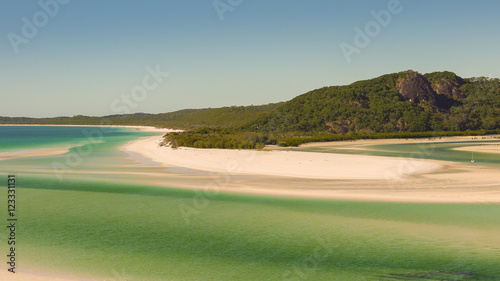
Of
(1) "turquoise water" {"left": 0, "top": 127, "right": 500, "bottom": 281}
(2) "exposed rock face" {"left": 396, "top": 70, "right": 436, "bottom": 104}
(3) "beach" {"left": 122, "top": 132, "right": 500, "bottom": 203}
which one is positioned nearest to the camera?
(1) "turquoise water" {"left": 0, "top": 127, "right": 500, "bottom": 281}

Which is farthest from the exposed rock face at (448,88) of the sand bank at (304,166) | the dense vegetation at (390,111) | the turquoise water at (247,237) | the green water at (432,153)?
the turquoise water at (247,237)

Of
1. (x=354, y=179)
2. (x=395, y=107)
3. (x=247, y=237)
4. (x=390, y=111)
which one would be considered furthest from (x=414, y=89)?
(x=247, y=237)

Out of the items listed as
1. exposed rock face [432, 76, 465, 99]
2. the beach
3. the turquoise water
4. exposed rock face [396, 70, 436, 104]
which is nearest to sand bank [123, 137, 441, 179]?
the beach

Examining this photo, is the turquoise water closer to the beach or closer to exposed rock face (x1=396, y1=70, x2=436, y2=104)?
the beach

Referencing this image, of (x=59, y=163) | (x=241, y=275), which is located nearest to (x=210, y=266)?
(x=241, y=275)

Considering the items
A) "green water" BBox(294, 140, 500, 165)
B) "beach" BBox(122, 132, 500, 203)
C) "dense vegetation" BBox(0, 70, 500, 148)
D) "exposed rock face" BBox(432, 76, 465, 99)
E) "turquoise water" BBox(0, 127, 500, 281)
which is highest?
"exposed rock face" BBox(432, 76, 465, 99)

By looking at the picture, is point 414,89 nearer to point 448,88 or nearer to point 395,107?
point 395,107
